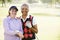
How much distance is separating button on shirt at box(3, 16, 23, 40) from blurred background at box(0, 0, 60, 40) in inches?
4.8

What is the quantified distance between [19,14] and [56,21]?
44 centimetres

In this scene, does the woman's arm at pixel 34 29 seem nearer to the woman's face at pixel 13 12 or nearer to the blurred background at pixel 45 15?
the blurred background at pixel 45 15

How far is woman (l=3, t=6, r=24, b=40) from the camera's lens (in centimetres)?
132

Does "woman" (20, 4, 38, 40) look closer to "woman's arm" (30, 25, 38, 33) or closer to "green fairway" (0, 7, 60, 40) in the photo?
"woman's arm" (30, 25, 38, 33)

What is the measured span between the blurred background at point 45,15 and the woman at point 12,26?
0.12 metres

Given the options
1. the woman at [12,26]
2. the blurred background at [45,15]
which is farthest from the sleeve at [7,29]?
the blurred background at [45,15]

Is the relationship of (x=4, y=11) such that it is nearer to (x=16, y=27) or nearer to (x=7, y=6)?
(x=7, y=6)

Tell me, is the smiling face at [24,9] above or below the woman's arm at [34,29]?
above

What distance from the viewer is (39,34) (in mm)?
1466

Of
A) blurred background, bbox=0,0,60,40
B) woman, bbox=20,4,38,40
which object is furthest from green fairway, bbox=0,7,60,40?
woman, bbox=20,4,38,40

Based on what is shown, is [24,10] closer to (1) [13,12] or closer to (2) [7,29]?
(1) [13,12]

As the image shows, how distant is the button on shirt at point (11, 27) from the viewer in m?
1.31

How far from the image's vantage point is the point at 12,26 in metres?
1.33

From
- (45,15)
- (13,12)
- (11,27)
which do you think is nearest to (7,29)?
(11,27)
